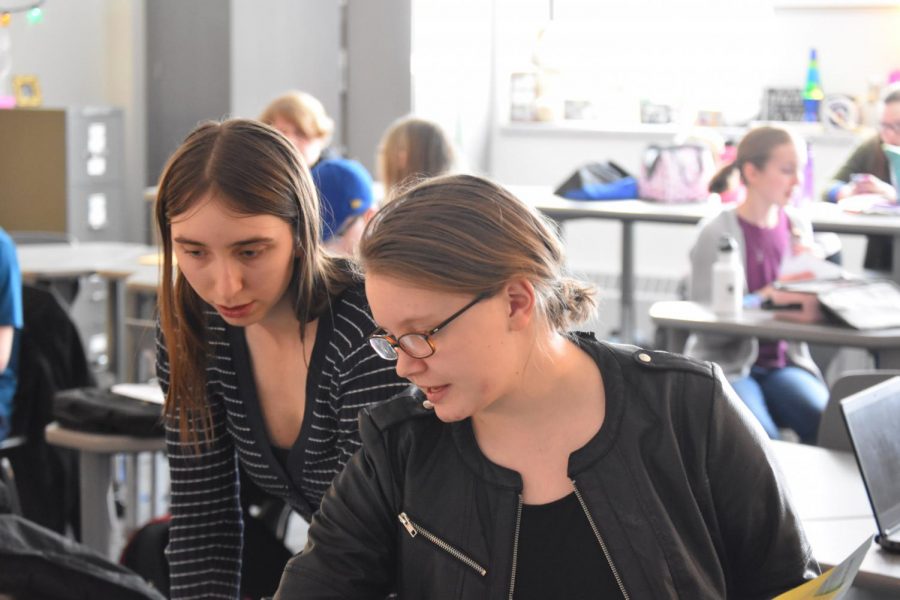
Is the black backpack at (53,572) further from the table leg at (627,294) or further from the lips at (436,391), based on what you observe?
the table leg at (627,294)

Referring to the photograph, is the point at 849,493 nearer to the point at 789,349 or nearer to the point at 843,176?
the point at 789,349

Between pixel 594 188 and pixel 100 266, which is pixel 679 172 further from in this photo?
pixel 100 266

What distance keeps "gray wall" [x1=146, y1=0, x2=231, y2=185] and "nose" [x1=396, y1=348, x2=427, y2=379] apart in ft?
17.7

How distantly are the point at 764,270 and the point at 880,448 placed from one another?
2.20 metres

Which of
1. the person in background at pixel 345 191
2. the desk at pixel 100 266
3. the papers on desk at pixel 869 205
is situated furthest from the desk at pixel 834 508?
the desk at pixel 100 266

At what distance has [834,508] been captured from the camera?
2.02 metres

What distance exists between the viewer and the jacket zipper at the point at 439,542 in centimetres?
147

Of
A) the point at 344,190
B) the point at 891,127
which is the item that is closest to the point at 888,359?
the point at 344,190

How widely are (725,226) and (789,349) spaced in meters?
0.43

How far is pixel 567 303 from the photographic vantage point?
1521 millimetres

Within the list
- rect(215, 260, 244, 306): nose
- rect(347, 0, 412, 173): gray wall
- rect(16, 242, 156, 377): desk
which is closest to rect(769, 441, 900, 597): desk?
rect(215, 260, 244, 306): nose

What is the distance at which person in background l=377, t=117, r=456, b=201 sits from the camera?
436 cm

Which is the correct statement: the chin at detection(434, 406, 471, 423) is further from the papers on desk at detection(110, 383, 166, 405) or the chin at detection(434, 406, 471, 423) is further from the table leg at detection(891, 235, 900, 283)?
the table leg at detection(891, 235, 900, 283)

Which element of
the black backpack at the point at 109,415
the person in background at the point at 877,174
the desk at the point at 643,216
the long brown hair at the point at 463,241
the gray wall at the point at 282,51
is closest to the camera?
the long brown hair at the point at 463,241
